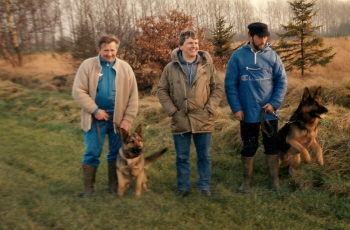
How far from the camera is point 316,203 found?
172 inches

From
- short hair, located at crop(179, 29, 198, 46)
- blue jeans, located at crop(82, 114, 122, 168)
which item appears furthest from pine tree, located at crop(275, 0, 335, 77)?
blue jeans, located at crop(82, 114, 122, 168)

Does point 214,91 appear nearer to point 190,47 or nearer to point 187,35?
point 190,47

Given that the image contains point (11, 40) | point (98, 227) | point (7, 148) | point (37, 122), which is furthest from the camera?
point (11, 40)

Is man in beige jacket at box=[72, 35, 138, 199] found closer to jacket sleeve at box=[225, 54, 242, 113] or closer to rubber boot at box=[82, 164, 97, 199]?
rubber boot at box=[82, 164, 97, 199]

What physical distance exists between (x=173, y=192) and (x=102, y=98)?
5.39 ft

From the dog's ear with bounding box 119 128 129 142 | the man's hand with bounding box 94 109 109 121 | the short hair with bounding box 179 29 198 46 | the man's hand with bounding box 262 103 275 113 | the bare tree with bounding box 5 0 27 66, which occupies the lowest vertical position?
the dog's ear with bounding box 119 128 129 142

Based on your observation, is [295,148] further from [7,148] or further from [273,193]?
[7,148]

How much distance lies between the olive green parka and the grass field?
3.22 feet

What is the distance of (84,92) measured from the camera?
458 cm

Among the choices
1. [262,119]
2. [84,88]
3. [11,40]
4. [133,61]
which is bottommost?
[262,119]

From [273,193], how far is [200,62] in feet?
6.57

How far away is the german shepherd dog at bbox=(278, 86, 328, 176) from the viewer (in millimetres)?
4844

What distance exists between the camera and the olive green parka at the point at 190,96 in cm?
465

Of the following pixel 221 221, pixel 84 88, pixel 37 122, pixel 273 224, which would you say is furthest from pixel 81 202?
pixel 37 122
